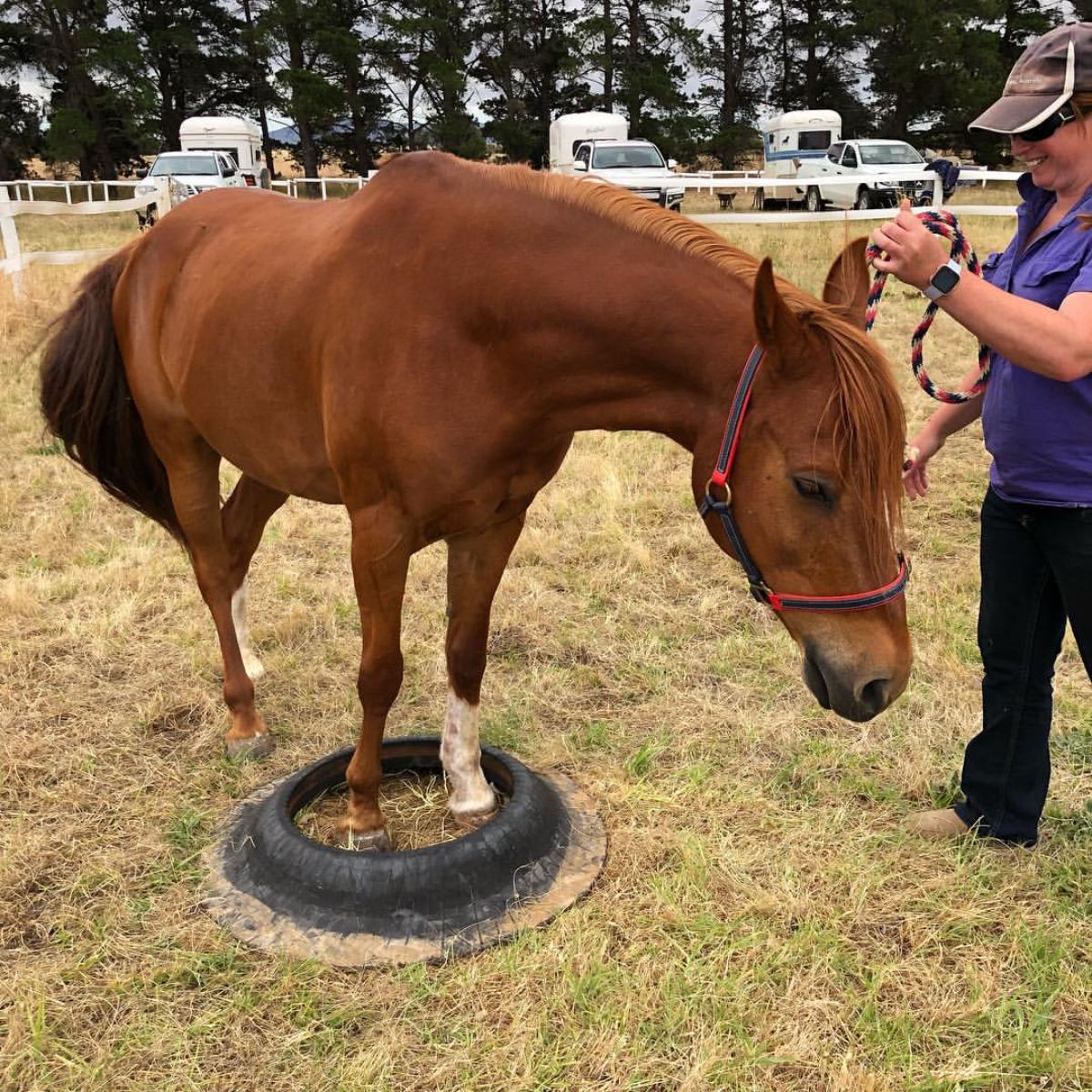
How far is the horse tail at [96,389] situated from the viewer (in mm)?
3375

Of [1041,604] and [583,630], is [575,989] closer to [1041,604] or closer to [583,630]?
[1041,604]

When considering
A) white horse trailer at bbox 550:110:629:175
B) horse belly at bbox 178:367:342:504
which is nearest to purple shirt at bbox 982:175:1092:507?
horse belly at bbox 178:367:342:504

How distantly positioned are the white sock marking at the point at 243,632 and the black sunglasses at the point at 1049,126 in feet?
10.3

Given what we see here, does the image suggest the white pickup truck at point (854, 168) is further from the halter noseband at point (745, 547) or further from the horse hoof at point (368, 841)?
the horse hoof at point (368, 841)

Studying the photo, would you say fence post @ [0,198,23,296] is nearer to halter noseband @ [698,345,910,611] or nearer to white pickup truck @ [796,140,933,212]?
halter noseband @ [698,345,910,611]

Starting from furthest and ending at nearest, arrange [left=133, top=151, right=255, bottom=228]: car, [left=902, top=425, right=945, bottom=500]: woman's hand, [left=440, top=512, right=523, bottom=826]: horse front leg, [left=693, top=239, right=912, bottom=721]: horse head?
[left=133, top=151, right=255, bottom=228]: car → [left=440, top=512, right=523, bottom=826]: horse front leg → [left=902, top=425, right=945, bottom=500]: woman's hand → [left=693, top=239, right=912, bottom=721]: horse head

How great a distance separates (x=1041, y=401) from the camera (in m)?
2.04

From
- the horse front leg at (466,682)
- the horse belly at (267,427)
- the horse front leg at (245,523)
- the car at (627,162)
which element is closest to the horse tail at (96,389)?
the horse front leg at (245,523)

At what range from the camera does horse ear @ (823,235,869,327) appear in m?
1.96

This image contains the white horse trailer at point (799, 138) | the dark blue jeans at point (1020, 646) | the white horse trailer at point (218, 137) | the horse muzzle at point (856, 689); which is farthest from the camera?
the white horse trailer at point (799, 138)

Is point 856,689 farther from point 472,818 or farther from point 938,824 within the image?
point 472,818

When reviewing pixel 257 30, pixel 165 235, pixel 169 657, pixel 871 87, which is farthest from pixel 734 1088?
pixel 871 87

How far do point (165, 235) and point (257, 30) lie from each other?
114ft

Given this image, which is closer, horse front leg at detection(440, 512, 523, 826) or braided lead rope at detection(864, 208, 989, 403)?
braided lead rope at detection(864, 208, 989, 403)
